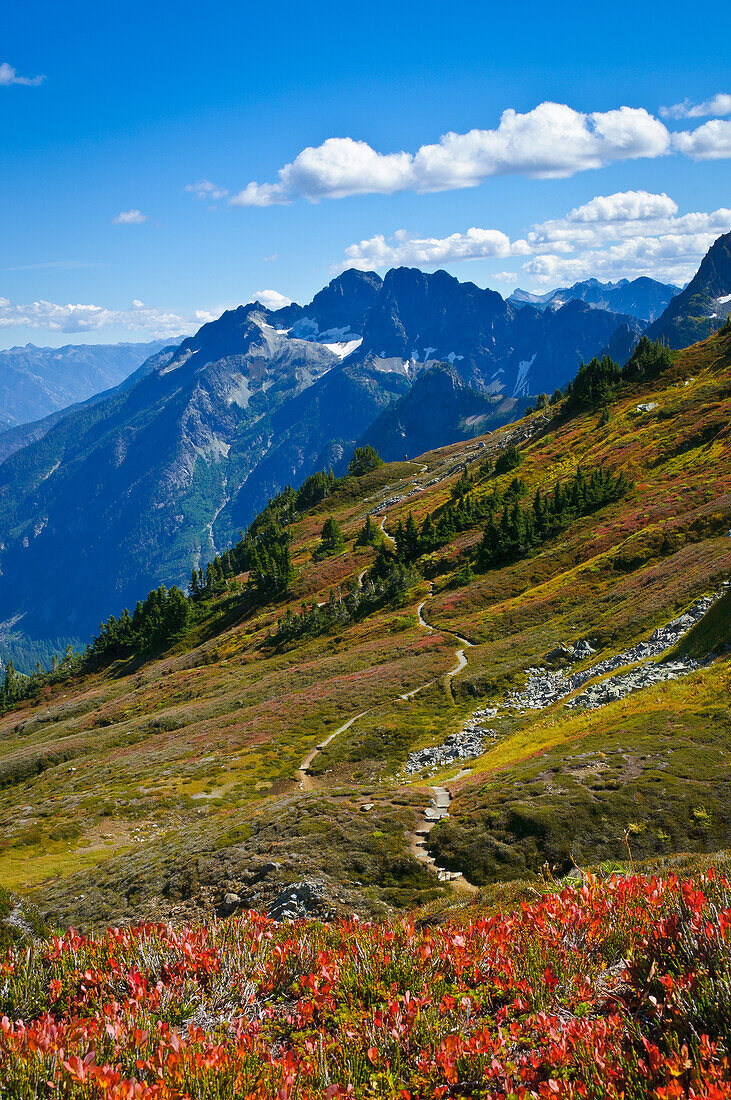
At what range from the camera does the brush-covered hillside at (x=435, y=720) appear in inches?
856

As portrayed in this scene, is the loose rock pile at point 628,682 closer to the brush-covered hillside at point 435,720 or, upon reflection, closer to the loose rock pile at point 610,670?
the loose rock pile at point 610,670

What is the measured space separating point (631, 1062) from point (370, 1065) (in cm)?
281

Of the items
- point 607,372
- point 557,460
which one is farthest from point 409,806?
point 607,372

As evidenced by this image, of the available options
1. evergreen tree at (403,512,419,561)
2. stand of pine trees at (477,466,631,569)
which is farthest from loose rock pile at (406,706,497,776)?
evergreen tree at (403,512,419,561)

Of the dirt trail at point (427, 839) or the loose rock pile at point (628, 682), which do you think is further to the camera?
the loose rock pile at point (628, 682)

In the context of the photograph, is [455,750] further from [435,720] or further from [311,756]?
[311,756]

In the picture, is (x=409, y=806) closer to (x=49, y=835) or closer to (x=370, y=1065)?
(x=370, y=1065)

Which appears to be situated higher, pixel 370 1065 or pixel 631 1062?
pixel 631 1062

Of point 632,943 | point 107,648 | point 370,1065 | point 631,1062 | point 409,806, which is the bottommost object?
point 107,648

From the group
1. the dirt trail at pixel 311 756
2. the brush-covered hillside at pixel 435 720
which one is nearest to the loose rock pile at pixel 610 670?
the brush-covered hillside at pixel 435 720

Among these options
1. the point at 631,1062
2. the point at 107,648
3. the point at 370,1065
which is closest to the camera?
the point at 631,1062

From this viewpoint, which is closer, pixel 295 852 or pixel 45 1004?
pixel 45 1004

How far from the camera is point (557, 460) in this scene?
136875 mm

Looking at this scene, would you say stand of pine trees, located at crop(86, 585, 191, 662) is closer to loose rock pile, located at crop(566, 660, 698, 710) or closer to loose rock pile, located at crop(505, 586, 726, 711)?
loose rock pile, located at crop(505, 586, 726, 711)
